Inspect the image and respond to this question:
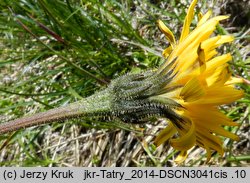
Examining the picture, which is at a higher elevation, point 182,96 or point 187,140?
point 182,96

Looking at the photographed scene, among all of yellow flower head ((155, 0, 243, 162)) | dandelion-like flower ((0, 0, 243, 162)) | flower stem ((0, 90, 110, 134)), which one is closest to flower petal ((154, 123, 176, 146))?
dandelion-like flower ((0, 0, 243, 162))

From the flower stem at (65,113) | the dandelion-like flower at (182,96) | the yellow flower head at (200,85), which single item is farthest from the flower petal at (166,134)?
the flower stem at (65,113)

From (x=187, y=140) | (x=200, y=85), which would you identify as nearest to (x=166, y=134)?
(x=187, y=140)

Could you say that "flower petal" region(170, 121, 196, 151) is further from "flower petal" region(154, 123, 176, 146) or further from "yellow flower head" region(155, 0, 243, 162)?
"flower petal" region(154, 123, 176, 146)

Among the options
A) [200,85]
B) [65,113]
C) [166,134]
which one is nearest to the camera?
[200,85]

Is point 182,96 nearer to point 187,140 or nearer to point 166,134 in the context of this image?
point 187,140

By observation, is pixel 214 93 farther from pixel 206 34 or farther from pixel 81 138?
pixel 81 138

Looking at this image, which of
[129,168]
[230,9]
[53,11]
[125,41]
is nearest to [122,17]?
[125,41]

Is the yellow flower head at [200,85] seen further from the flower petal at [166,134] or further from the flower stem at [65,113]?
the flower stem at [65,113]

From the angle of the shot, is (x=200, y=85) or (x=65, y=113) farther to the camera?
(x=65, y=113)
